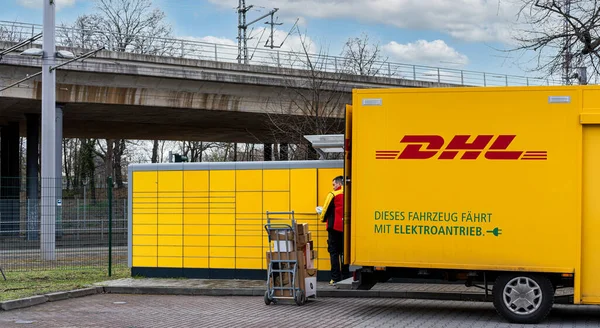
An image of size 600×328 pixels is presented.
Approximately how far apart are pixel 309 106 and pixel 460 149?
2057 cm

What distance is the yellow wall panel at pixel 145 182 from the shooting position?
1589cm

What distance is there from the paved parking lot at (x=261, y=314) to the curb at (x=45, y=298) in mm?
180

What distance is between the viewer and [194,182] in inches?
615

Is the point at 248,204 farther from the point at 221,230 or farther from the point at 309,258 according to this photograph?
the point at 309,258

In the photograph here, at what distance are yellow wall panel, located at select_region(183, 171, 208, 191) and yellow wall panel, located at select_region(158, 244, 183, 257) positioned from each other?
112 cm

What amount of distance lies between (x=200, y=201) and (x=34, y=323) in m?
5.17

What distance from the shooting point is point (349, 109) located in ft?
38.9

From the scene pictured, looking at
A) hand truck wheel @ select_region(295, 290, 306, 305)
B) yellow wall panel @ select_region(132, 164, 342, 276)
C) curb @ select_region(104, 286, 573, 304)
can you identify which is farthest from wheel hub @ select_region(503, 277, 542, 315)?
yellow wall panel @ select_region(132, 164, 342, 276)

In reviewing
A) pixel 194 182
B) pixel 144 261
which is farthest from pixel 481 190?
pixel 144 261

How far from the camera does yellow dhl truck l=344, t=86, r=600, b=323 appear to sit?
10703mm

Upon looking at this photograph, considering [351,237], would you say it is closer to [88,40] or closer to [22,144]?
[88,40]

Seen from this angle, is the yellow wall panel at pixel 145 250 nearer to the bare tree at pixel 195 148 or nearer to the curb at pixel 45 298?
the curb at pixel 45 298

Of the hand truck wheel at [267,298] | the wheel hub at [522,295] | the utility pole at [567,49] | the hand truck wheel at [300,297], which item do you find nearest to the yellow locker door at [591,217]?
the wheel hub at [522,295]

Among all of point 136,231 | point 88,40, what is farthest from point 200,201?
point 88,40
